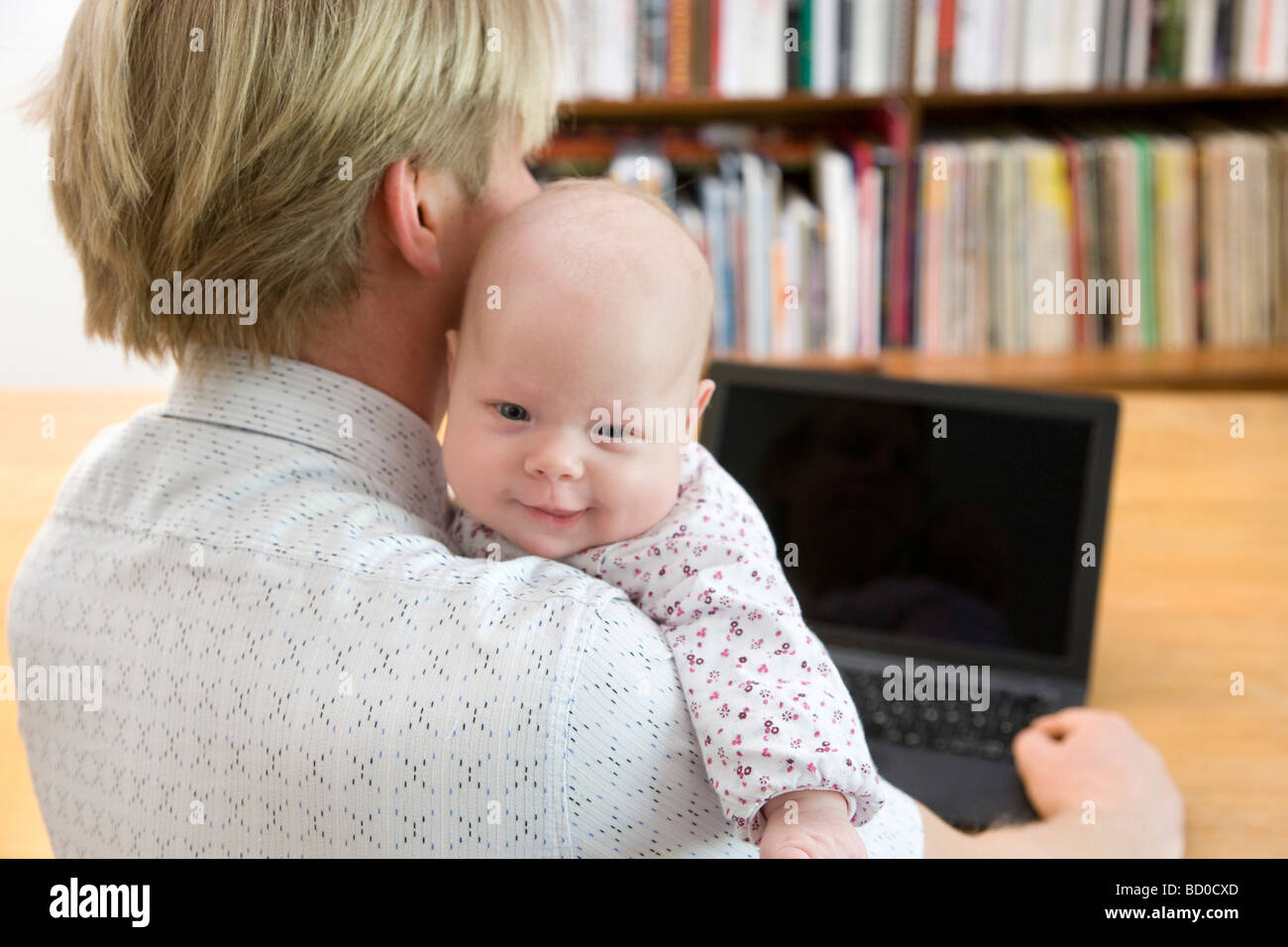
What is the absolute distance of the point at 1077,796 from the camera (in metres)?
1.06

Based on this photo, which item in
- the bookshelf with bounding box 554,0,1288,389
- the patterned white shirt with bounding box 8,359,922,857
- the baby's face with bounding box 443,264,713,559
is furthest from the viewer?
the bookshelf with bounding box 554,0,1288,389

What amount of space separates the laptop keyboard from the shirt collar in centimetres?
57

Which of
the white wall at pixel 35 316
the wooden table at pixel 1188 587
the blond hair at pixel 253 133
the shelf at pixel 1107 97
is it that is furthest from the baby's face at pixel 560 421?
the shelf at pixel 1107 97

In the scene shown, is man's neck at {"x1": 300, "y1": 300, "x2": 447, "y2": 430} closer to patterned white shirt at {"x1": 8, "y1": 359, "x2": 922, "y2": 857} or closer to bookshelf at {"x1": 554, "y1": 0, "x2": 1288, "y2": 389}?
patterned white shirt at {"x1": 8, "y1": 359, "x2": 922, "y2": 857}

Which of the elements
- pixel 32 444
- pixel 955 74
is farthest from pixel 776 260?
pixel 32 444

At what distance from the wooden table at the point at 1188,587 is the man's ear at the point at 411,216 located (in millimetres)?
638

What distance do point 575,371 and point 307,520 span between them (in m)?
0.18

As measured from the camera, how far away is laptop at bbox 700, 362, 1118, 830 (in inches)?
48.5

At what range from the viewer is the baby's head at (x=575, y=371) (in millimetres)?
741

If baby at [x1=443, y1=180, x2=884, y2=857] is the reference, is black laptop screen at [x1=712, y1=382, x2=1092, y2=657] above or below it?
below

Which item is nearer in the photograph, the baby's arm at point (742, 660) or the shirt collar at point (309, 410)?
the baby's arm at point (742, 660)

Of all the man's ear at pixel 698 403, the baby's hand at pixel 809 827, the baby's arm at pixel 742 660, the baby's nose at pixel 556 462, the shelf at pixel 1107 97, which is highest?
the shelf at pixel 1107 97

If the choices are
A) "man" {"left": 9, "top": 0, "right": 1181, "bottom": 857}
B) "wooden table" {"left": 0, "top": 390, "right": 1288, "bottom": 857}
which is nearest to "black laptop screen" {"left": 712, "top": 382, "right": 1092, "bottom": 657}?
"wooden table" {"left": 0, "top": 390, "right": 1288, "bottom": 857}

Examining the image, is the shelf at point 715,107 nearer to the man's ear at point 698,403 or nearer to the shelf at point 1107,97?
the shelf at point 1107,97
